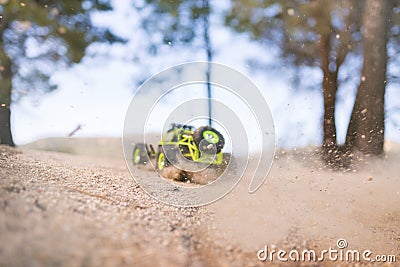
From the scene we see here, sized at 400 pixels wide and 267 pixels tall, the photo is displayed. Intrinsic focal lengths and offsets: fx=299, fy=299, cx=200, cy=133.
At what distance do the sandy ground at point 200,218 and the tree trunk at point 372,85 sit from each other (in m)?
0.24

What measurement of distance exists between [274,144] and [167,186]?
136 cm

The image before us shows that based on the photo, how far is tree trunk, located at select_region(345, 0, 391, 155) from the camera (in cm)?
349

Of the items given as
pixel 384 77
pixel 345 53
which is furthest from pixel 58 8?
pixel 384 77

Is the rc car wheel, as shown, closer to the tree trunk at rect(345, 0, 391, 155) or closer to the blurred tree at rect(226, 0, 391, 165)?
the blurred tree at rect(226, 0, 391, 165)

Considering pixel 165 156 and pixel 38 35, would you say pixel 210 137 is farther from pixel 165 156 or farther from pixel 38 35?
pixel 38 35

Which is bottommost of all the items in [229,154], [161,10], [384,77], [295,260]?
[295,260]

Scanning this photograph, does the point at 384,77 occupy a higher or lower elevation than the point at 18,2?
lower

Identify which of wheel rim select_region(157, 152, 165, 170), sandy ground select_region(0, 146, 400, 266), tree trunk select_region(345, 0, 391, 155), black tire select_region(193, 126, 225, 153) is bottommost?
sandy ground select_region(0, 146, 400, 266)

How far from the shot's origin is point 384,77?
3.51 m

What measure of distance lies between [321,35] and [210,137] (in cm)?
196

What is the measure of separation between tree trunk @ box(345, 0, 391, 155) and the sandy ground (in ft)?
0.78

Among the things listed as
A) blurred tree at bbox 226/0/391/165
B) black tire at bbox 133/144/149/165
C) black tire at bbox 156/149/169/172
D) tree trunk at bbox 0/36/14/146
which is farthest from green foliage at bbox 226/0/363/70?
tree trunk at bbox 0/36/14/146

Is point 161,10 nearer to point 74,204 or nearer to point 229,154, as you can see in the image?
point 229,154

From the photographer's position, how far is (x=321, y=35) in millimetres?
3865
